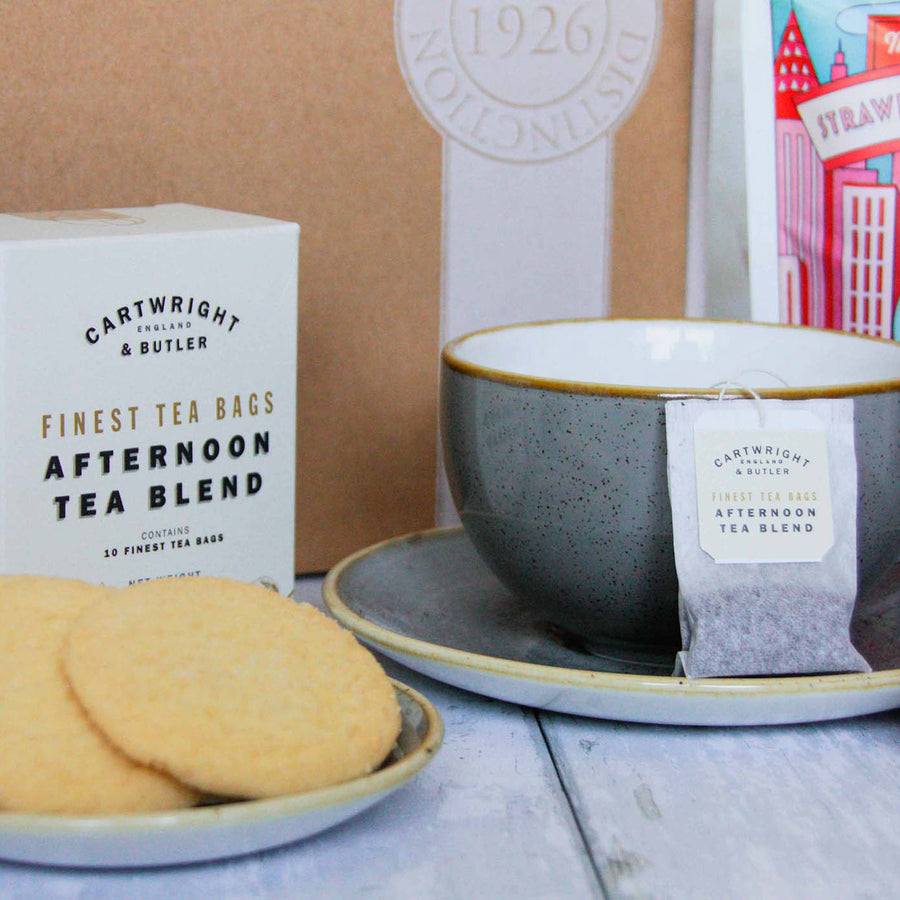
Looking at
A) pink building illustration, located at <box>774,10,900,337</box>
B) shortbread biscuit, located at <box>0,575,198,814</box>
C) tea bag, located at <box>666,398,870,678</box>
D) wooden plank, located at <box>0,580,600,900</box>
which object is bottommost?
wooden plank, located at <box>0,580,600,900</box>

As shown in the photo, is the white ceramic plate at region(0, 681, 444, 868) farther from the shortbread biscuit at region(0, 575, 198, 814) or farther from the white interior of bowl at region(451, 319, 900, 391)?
the white interior of bowl at region(451, 319, 900, 391)

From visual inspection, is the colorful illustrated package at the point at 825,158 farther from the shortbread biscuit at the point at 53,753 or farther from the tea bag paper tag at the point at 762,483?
the shortbread biscuit at the point at 53,753

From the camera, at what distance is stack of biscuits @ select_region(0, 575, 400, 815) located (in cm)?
47

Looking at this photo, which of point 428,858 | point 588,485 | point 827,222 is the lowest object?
point 428,858

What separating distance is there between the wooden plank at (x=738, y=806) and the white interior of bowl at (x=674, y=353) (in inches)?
8.2

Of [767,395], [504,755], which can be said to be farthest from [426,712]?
[767,395]

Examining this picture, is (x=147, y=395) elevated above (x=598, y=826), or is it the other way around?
(x=147, y=395)

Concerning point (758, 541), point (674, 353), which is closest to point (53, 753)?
point (758, 541)

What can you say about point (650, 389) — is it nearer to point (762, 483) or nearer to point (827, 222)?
point (762, 483)

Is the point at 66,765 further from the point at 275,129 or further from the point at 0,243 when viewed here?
the point at 275,129

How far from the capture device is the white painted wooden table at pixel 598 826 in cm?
48

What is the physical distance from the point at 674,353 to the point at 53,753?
442 millimetres

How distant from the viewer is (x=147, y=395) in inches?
26.3

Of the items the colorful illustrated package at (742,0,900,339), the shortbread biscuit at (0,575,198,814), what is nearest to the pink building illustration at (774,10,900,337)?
the colorful illustrated package at (742,0,900,339)
